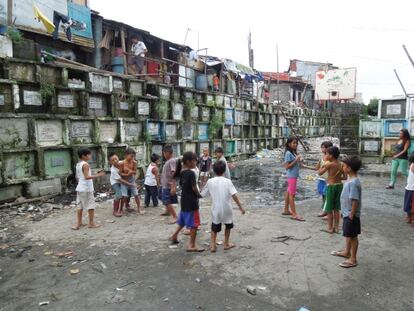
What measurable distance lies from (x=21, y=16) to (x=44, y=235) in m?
8.77

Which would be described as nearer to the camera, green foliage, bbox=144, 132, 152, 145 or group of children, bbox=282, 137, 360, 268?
group of children, bbox=282, 137, 360, 268

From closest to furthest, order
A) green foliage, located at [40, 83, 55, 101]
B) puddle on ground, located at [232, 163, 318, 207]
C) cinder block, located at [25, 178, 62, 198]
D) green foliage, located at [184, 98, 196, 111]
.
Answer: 1. cinder block, located at [25, 178, 62, 198]
2. green foliage, located at [40, 83, 55, 101]
3. puddle on ground, located at [232, 163, 318, 207]
4. green foliage, located at [184, 98, 196, 111]

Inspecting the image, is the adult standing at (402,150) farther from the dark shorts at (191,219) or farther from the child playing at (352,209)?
the dark shorts at (191,219)

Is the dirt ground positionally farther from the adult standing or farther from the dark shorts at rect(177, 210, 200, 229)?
the adult standing

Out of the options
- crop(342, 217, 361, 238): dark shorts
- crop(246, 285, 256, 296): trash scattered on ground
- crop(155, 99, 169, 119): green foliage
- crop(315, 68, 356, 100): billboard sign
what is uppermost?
crop(315, 68, 356, 100): billboard sign

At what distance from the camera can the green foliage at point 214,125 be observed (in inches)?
571

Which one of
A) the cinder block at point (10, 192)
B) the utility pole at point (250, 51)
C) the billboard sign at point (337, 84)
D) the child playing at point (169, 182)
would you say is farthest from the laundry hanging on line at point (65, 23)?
the billboard sign at point (337, 84)

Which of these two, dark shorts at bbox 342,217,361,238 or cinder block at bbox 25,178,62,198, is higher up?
dark shorts at bbox 342,217,361,238

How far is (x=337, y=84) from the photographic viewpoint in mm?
29312

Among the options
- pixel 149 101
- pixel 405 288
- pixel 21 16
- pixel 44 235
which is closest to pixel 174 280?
pixel 405 288

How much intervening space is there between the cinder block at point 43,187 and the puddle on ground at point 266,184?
15.5 ft

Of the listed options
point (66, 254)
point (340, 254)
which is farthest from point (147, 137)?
point (340, 254)

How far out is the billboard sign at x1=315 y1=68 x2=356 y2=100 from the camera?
94.0 feet

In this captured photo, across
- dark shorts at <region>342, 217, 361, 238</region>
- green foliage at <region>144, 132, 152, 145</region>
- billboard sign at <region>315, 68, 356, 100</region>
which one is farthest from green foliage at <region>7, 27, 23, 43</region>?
billboard sign at <region>315, 68, 356, 100</region>
